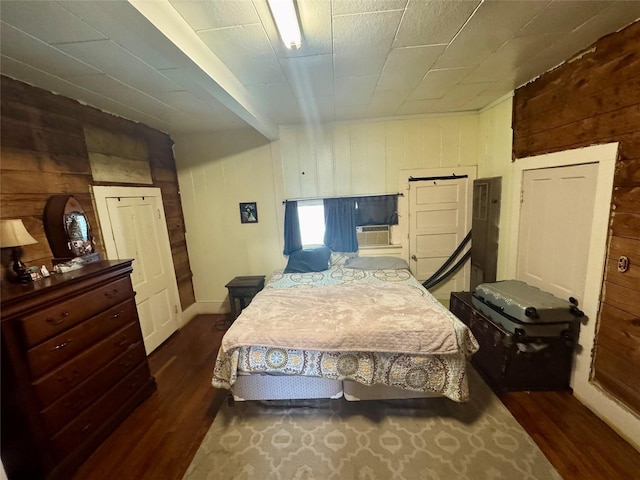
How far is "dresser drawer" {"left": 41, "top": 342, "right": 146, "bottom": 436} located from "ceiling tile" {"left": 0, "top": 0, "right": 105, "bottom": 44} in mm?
2025

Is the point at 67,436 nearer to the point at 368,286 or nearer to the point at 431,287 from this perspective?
the point at 368,286

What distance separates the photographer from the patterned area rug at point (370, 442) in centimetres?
159

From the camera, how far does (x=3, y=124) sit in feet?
5.78

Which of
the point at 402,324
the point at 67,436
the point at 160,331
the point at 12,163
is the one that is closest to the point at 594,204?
the point at 402,324

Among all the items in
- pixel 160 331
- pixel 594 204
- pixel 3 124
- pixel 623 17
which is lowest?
pixel 160 331

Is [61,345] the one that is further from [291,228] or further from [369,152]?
[369,152]

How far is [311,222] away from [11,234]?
2.73m

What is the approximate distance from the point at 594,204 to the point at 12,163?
13.2ft

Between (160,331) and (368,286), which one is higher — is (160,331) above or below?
below

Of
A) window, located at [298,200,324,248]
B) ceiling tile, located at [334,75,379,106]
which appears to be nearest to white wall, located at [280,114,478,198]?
window, located at [298,200,324,248]

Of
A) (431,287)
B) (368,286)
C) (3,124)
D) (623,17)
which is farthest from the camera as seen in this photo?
(431,287)

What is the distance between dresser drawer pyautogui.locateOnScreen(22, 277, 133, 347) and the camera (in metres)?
1.46

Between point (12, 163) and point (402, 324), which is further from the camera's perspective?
point (402, 324)

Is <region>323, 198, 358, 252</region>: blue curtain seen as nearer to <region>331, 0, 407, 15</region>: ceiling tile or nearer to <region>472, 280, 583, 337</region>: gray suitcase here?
<region>472, 280, 583, 337</region>: gray suitcase
